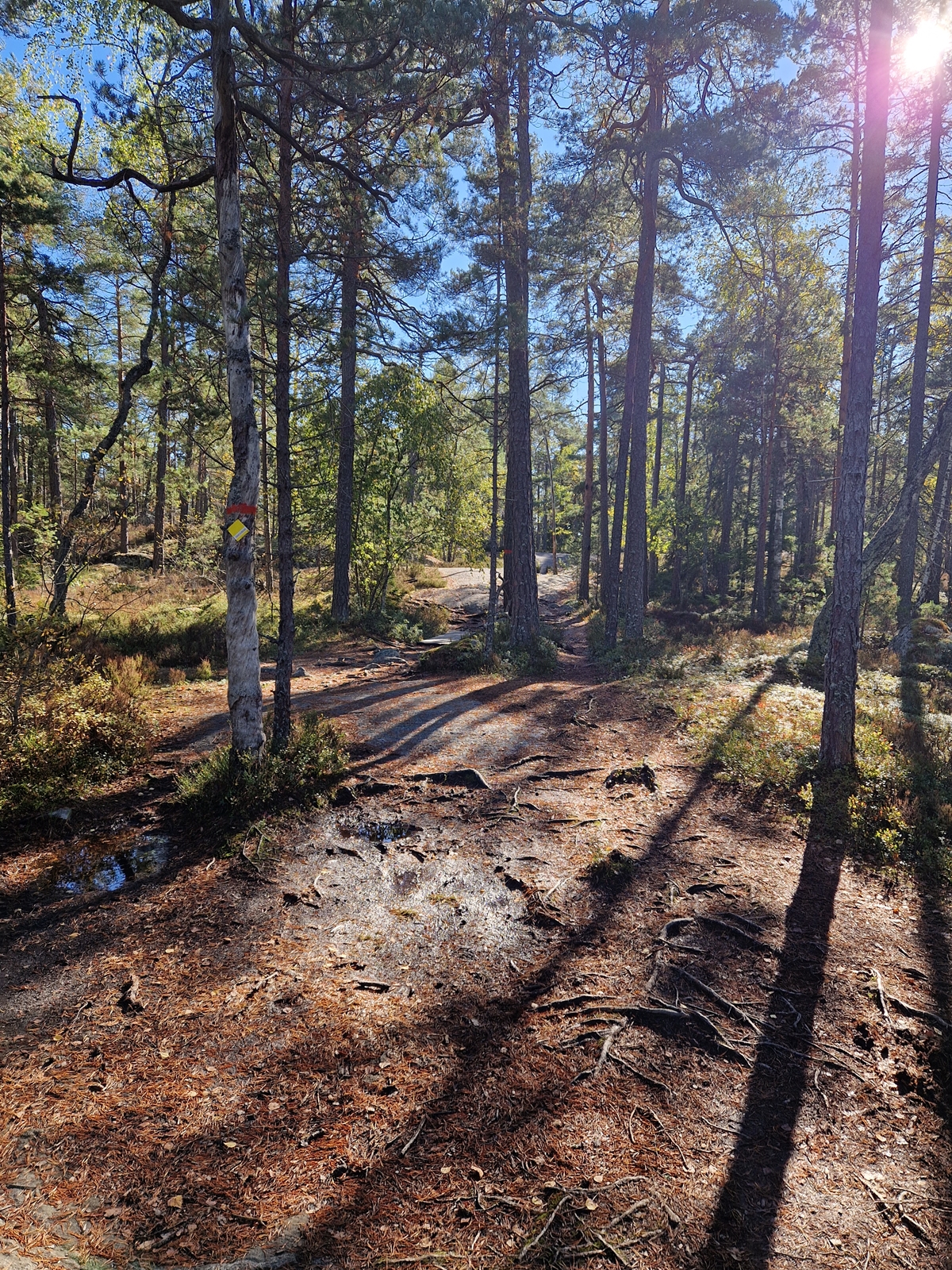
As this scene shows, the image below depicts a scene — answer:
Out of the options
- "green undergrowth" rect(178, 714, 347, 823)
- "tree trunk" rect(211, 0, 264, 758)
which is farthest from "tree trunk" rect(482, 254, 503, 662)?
"green undergrowth" rect(178, 714, 347, 823)

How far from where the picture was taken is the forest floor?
246 cm

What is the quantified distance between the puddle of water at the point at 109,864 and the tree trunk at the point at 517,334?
8.19 metres

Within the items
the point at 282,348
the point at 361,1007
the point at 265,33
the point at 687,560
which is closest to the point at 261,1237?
the point at 361,1007

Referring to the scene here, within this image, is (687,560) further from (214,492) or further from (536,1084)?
(536,1084)

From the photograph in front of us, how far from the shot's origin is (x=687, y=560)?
101 ft

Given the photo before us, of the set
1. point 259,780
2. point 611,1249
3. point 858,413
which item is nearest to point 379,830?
point 259,780

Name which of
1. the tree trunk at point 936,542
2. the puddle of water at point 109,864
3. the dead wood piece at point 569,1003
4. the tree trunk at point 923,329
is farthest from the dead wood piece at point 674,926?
the tree trunk at point 923,329

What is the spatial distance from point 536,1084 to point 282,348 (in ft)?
21.1

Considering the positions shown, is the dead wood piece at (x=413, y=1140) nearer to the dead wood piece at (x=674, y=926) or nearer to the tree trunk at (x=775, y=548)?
the dead wood piece at (x=674, y=926)

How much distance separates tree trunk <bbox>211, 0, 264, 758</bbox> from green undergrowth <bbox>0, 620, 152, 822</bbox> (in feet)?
5.27

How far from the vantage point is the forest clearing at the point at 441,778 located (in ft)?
8.80

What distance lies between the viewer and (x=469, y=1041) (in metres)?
3.42

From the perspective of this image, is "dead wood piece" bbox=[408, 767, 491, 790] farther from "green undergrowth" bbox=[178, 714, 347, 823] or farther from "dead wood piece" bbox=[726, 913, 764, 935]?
"dead wood piece" bbox=[726, 913, 764, 935]

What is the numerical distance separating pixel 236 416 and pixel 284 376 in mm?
670
